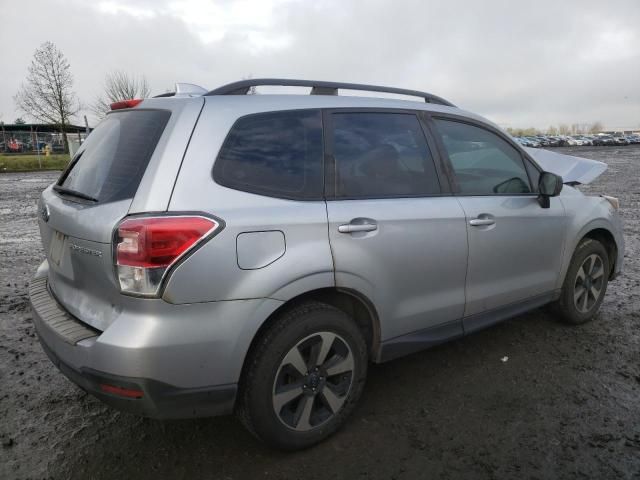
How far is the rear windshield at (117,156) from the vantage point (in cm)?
235

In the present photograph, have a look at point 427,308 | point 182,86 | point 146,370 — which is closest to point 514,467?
point 427,308

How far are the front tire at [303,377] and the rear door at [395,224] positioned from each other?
0.23 metres

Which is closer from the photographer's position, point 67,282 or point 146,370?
point 146,370

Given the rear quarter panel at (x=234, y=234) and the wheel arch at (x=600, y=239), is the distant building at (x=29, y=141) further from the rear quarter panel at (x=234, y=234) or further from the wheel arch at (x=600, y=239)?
the rear quarter panel at (x=234, y=234)

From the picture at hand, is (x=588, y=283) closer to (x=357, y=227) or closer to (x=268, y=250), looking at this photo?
(x=357, y=227)

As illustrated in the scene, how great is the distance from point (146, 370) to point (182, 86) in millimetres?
1543

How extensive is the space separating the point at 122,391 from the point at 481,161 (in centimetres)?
265

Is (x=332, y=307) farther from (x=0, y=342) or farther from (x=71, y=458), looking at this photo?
(x=0, y=342)

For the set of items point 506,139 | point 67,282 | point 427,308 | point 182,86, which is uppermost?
point 182,86

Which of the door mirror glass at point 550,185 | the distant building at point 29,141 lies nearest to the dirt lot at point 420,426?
the door mirror glass at point 550,185

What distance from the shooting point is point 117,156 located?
2.54 m

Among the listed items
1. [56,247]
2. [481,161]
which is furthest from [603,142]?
[56,247]

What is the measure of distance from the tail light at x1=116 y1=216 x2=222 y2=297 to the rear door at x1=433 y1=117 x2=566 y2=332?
1772 mm

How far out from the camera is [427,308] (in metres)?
3.00
